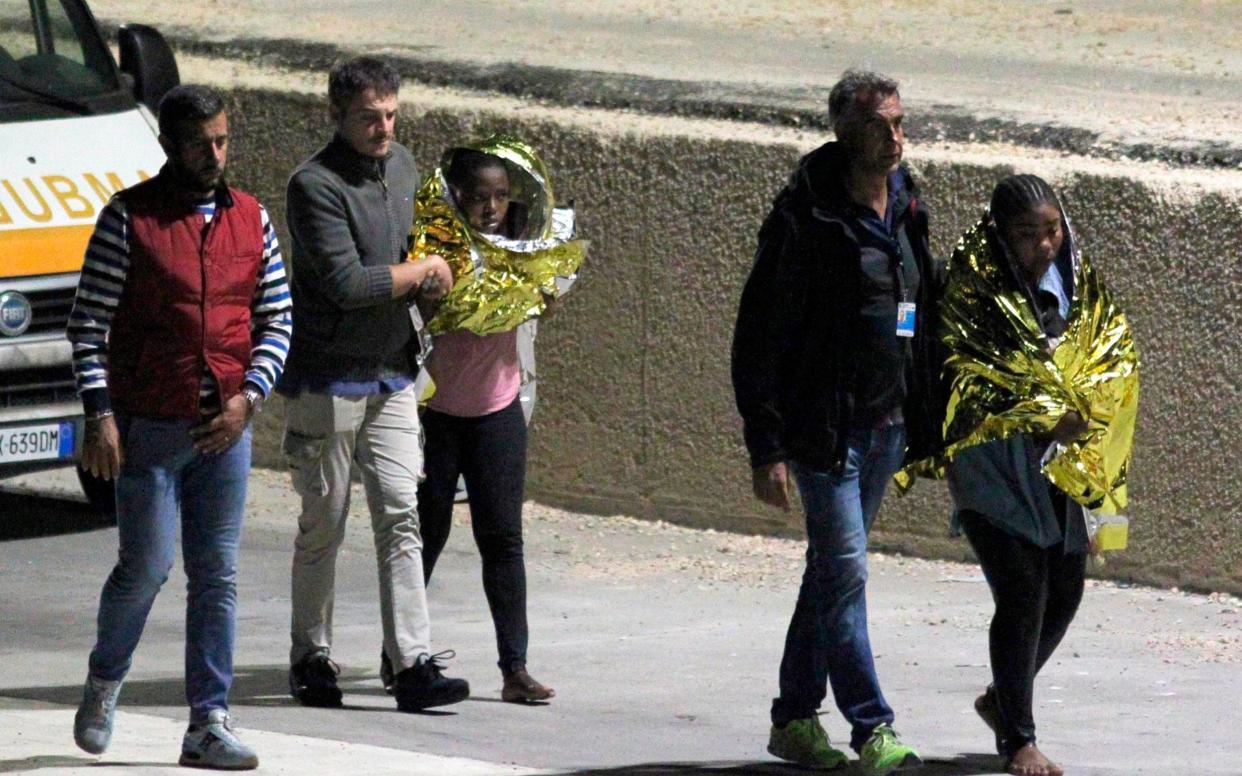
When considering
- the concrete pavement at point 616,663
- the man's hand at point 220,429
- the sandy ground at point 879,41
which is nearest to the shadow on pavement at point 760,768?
the concrete pavement at point 616,663

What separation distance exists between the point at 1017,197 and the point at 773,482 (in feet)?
3.09

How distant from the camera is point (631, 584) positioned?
29.8 ft

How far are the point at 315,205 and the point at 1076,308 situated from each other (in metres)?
2.11

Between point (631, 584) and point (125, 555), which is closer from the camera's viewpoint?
point (125, 555)

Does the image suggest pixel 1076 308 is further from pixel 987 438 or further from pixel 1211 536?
pixel 1211 536

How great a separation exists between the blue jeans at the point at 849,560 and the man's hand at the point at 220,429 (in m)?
1.39

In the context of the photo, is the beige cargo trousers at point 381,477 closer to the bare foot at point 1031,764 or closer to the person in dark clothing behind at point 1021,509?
the person in dark clothing behind at point 1021,509

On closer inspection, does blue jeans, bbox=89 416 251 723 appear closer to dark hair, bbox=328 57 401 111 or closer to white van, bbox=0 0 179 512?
dark hair, bbox=328 57 401 111

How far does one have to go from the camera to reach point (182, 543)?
5.91m

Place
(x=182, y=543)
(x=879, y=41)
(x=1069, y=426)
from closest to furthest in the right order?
1. (x=182, y=543)
2. (x=1069, y=426)
3. (x=879, y=41)

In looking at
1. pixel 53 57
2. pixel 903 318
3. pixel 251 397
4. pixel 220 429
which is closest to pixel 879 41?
pixel 53 57

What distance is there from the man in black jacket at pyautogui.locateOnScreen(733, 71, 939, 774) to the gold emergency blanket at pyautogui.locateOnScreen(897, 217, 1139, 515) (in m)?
0.12

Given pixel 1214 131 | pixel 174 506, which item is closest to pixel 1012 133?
pixel 1214 131

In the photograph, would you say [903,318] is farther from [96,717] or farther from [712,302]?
[712,302]
